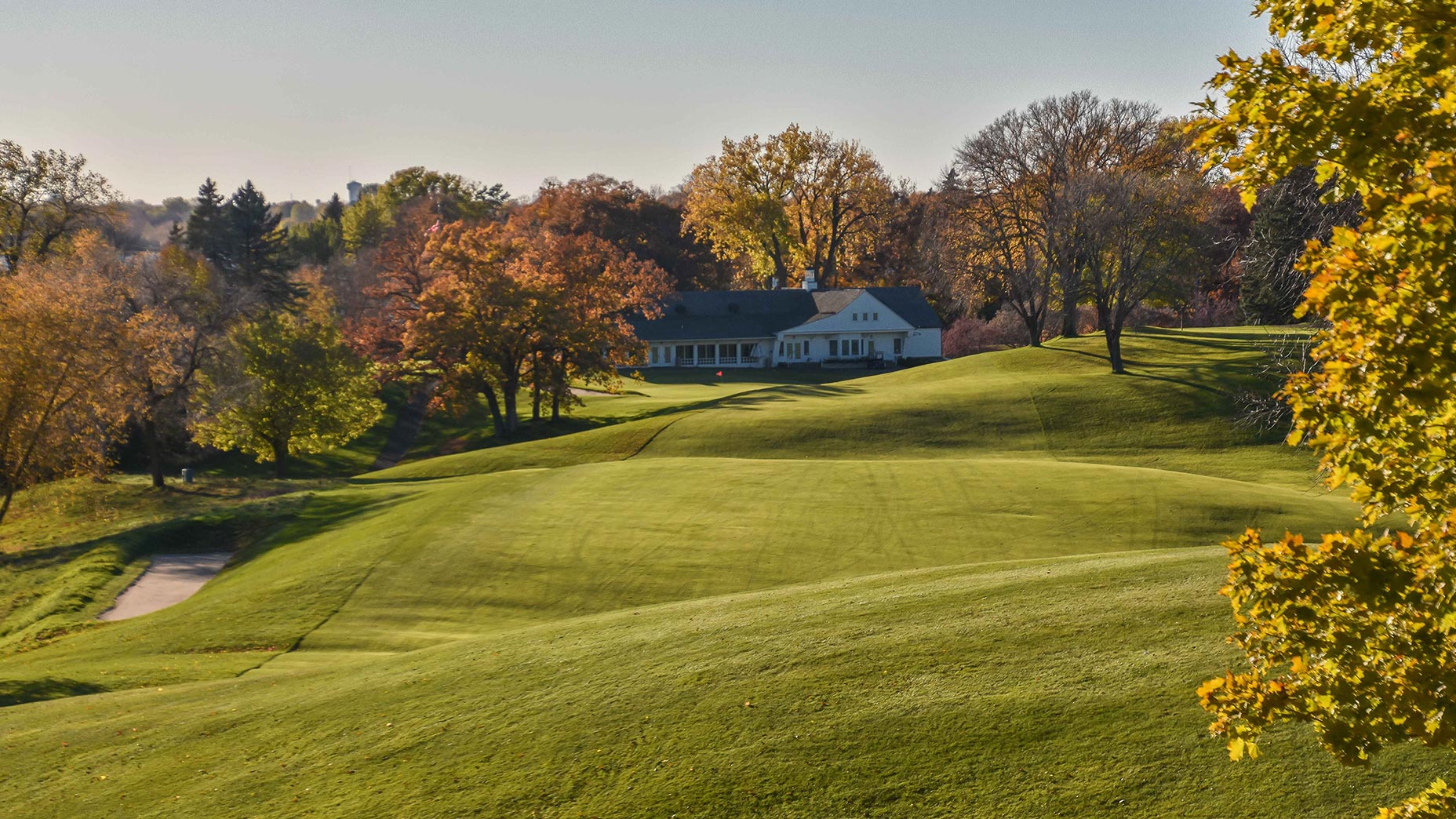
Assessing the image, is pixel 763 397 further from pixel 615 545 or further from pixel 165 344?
pixel 615 545

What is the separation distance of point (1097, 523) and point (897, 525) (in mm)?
5160

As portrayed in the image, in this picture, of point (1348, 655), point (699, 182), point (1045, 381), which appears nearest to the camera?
point (1348, 655)

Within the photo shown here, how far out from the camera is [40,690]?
19.5m

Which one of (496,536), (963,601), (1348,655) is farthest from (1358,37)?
(496,536)

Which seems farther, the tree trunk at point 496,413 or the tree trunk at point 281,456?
the tree trunk at point 496,413

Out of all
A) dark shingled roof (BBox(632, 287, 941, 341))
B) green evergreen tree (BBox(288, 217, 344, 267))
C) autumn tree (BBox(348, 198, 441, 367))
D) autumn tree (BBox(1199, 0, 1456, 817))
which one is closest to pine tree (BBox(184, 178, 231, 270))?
A: autumn tree (BBox(348, 198, 441, 367))

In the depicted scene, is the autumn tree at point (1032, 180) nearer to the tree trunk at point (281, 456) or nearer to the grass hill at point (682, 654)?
the grass hill at point (682, 654)

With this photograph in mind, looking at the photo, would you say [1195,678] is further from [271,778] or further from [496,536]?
[496,536]

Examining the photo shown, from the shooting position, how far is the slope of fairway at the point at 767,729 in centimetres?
995

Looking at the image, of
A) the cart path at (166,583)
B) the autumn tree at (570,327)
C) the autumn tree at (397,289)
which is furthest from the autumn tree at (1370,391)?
the autumn tree at (397,289)

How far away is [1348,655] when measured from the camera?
6.30 metres

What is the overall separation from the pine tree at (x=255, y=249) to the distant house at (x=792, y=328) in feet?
104

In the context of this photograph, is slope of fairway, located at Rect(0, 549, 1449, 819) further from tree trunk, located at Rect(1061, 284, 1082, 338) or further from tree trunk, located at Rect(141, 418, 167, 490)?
tree trunk, located at Rect(1061, 284, 1082, 338)

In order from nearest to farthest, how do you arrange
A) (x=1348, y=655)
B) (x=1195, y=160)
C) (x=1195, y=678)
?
(x=1348, y=655)
(x=1195, y=678)
(x=1195, y=160)
